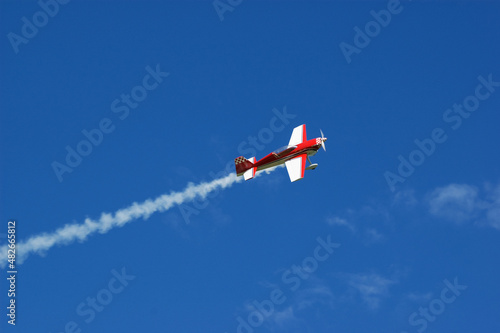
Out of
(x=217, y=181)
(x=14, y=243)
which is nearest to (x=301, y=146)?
(x=217, y=181)

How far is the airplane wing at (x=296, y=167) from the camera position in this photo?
84.9 metres

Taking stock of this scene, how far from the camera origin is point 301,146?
88.5 m

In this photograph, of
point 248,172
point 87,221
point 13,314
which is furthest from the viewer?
point 248,172

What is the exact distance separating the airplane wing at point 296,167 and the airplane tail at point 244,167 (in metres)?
4.51

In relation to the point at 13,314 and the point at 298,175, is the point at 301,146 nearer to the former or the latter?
the point at 298,175

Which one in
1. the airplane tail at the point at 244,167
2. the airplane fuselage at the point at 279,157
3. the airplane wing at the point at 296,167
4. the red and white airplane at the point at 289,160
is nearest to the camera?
the airplane wing at the point at 296,167

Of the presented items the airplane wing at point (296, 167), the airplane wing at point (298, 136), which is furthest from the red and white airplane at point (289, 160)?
the airplane wing at point (298, 136)

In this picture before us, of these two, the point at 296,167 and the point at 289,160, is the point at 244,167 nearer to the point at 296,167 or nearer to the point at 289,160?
the point at 289,160

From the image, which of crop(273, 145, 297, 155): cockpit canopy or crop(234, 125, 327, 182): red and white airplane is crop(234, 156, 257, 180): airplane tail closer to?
crop(234, 125, 327, 182): red and white airplane

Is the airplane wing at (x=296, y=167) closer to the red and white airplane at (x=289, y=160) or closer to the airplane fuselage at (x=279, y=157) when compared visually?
the red and white airplane at (x=289, y=160)

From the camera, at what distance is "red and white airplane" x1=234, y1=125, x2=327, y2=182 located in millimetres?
86125

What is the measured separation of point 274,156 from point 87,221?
2427cm

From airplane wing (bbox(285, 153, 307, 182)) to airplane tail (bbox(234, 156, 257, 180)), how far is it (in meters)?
4.51

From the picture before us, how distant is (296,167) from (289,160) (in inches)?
71.5
